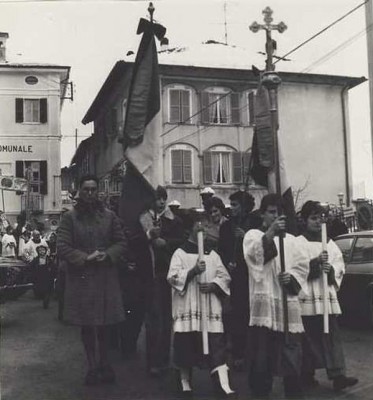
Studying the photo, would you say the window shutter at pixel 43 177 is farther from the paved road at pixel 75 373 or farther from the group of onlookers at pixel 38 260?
the paved road at pixel 75 373

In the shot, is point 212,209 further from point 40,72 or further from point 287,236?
point 40,72

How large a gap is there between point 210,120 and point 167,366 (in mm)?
20376

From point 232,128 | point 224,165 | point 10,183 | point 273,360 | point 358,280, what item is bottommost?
point 273,360

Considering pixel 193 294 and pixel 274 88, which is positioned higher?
pixel 274 88

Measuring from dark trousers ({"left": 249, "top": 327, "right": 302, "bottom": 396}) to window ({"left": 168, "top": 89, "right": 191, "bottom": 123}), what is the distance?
68.0ft

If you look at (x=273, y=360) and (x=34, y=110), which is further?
(x=34, y=110)

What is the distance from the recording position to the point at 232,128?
2578 centimetres

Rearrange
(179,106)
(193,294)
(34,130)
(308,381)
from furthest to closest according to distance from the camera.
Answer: (34,130) → (179,106) → (308,381) → (193,294)

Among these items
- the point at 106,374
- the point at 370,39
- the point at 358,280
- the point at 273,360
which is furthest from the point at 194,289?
the point at 370,39

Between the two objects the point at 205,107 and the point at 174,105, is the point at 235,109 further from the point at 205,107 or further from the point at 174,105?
the point at 174,105

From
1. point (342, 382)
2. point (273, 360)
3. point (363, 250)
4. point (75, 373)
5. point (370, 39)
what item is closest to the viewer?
point (273, 360)

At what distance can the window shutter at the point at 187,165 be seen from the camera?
25172 mm

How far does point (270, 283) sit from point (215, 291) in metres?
0.48

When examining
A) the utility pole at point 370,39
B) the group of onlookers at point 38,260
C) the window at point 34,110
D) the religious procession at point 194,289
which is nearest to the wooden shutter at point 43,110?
the window at point 34,110
